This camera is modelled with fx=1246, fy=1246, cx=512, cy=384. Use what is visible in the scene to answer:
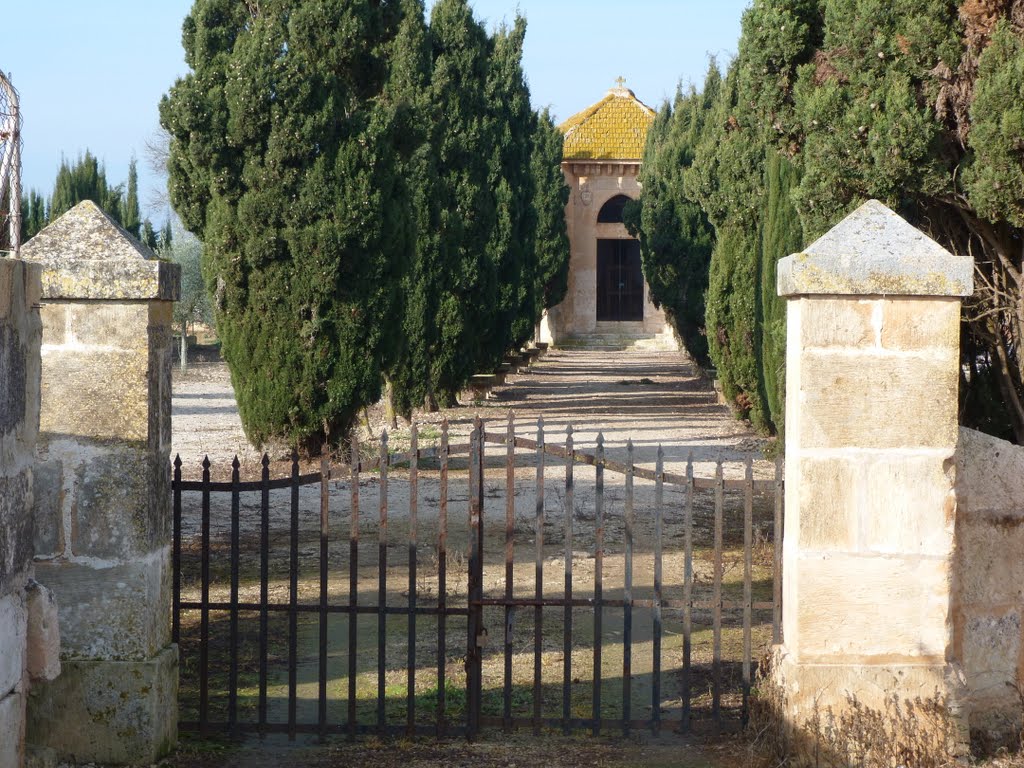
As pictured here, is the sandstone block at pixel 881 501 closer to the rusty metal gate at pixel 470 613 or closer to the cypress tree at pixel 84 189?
the rusty metal gate at pixel 470 613

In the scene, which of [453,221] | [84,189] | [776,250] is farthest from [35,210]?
[776,250]

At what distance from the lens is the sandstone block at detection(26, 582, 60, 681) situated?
3580mm

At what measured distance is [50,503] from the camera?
15.3ft

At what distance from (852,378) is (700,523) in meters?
5.88

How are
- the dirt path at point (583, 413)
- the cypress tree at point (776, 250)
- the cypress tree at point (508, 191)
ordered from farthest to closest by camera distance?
the cypress tree at point (508, 191) → the dirt path at point (583, 413) → the cypress tree at point (776, 250)

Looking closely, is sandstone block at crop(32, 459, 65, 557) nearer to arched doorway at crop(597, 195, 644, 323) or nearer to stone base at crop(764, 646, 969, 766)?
stone base at crop(764, 646, 969, 766)

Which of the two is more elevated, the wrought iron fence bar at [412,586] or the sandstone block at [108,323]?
the sandstone block at [108,323]

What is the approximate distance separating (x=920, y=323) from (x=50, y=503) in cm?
325

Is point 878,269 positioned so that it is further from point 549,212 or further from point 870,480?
point 549,212

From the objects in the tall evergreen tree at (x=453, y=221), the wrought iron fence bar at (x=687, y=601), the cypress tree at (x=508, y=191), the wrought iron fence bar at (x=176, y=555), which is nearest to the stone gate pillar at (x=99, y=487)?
the wrought iron fence bar at (x=176, y=555)

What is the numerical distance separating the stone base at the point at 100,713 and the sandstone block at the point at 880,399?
2.67m

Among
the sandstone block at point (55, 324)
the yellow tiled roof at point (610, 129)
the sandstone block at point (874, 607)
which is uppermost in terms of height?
the yellow tiled roof at point (610, 129)

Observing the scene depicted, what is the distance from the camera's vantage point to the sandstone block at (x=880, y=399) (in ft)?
14.5

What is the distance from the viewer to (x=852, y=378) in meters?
4.44
